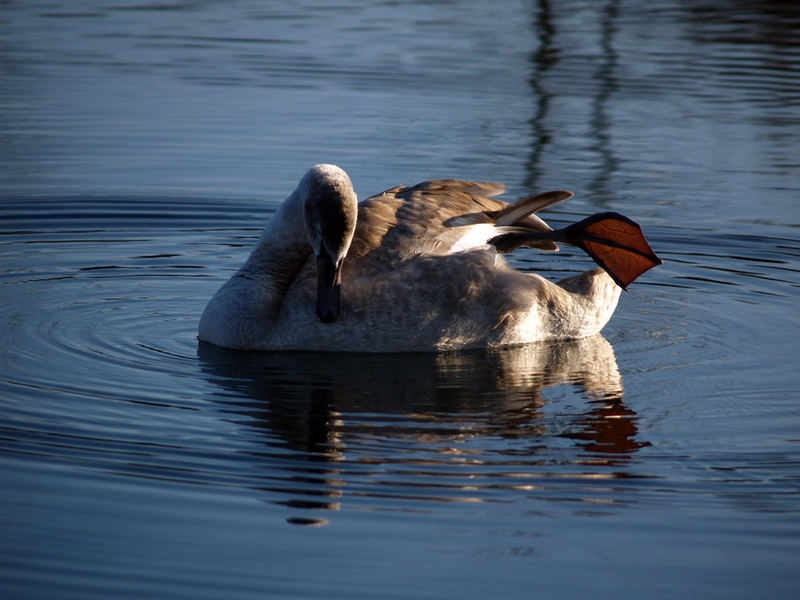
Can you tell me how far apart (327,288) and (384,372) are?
2.06 ft

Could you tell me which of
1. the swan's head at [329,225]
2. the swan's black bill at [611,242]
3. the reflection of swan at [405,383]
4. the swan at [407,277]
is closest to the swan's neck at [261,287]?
the swan at [407,277]

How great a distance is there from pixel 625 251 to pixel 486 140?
5895 mm

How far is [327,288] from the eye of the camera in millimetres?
7895

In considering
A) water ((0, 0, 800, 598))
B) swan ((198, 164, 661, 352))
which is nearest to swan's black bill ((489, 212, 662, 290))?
swan ((198, 164, 661, 352))

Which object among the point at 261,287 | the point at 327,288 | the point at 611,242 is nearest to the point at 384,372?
the point at 327,288

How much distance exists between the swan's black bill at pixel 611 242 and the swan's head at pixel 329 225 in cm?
139

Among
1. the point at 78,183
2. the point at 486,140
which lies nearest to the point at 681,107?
the point at 486,140

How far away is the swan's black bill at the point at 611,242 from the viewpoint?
8.61m

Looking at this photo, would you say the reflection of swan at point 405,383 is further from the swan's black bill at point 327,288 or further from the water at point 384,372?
the swan's black bill at point 327,288

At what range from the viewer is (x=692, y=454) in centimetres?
625

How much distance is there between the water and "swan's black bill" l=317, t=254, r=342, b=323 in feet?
1.08

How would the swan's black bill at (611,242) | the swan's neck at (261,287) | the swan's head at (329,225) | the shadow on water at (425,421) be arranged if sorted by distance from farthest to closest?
1. the swan's black bill at (611,242)
2. the swan's neck at (261,287)
3. the swan's head at (329,225)
4. the shadow on water at (425,421)

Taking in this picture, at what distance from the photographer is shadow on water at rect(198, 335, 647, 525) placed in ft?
18.9

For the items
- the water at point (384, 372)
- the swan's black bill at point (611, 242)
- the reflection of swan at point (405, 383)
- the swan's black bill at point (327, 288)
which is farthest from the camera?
the swan's black bill at point (611, 242)
